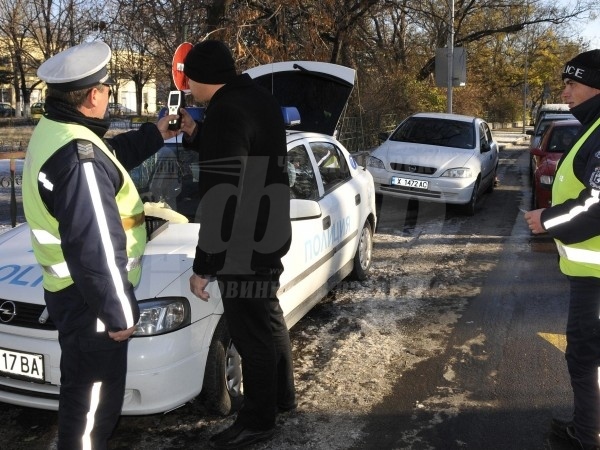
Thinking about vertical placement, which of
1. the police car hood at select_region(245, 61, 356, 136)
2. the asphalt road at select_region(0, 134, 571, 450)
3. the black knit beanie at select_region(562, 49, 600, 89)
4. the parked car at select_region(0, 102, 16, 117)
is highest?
the parked car at select_region(0, 102, 16, 117)

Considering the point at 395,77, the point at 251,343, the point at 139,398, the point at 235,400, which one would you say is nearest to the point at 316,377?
the point at 235,400

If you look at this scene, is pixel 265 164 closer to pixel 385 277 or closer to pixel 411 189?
pixel 385 277

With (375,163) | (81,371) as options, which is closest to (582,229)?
(81,371)

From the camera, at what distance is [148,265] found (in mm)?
3389

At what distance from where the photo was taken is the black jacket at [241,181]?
2.90 meters

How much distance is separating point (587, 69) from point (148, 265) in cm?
242

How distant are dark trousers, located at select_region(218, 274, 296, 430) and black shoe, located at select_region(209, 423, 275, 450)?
3 cm

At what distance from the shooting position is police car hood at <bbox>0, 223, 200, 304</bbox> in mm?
3268

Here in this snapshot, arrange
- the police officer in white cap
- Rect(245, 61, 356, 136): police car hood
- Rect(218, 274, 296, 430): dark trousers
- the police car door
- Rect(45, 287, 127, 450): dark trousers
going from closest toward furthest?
1. the police officer in white cap
2. Rect(45, 287, 127, 450): dark trousers
3. Rect(218, 274, 296, 430): dark trousers
4. the police car door
5. Rect(245, 61, 356, 136): police car hood

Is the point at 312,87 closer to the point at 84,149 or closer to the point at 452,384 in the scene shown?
the point at 452,384

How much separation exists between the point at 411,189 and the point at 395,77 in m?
10.3

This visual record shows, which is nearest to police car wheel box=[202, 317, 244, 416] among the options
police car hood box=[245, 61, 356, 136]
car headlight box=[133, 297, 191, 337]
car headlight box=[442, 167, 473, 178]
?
car headlight box=[133, 297, 191, 337]

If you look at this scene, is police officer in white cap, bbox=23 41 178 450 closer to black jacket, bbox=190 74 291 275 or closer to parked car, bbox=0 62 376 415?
black jacket, bbox=190 74 291 275

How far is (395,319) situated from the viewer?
5.28m
